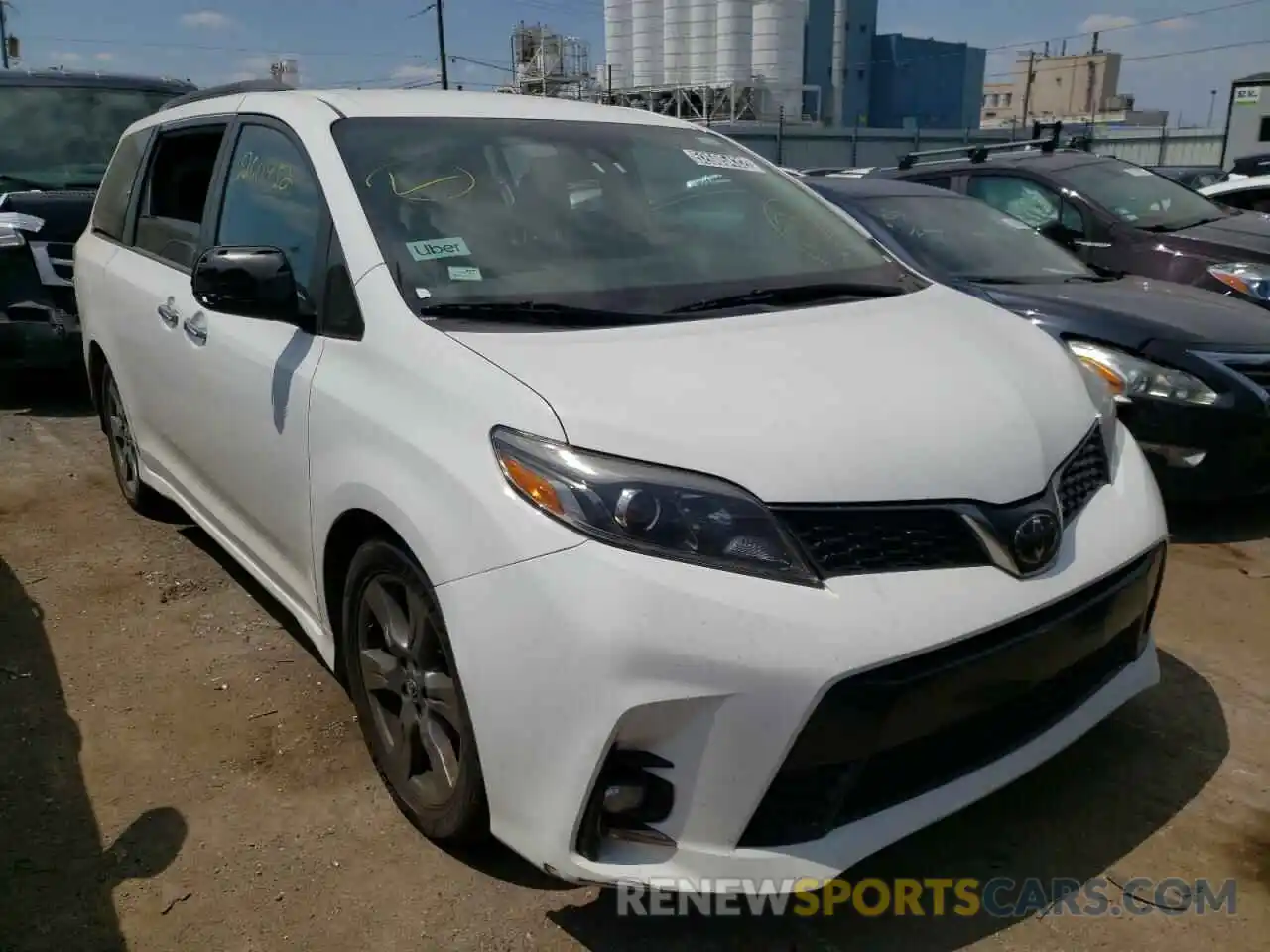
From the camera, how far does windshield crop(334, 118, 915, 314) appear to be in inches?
103

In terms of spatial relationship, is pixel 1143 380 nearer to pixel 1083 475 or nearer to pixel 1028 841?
pixel 1083 475

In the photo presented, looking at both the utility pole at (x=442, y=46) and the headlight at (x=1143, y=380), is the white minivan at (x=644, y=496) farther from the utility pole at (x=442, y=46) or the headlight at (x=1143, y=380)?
the utility pole at (x=442, y=46)

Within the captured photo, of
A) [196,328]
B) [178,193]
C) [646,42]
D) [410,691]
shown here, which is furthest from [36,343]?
[646,42]

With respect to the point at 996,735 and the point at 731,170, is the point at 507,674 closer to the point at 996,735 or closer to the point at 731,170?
the point at 996,735

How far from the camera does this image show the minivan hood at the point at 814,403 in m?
2.02

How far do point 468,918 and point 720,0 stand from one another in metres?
48.1

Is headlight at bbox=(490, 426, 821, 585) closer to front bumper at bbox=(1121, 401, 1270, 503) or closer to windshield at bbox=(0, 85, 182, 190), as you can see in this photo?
front bumper at bbox=(1121, 401, 1270, 503)

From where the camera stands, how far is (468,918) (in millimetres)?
2299

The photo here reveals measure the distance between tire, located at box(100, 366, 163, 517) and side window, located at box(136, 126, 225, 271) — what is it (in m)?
0.79

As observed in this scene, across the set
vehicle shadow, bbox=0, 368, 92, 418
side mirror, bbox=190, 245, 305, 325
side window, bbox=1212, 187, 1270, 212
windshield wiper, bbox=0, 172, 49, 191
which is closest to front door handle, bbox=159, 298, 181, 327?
side mirror, bbox=190, 245, 305, 325

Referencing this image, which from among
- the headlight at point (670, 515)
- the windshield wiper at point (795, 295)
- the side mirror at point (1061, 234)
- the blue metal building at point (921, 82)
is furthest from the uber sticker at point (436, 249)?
the blue metal building at point (921, 82)

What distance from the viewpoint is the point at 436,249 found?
2.62m

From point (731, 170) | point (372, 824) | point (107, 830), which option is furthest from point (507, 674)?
point (731, 170)

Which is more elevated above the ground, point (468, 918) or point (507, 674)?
point (507, 674)
